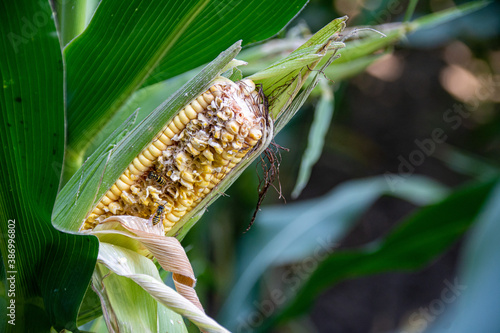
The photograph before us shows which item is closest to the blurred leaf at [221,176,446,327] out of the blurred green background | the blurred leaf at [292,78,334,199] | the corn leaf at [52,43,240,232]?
the blurred green background

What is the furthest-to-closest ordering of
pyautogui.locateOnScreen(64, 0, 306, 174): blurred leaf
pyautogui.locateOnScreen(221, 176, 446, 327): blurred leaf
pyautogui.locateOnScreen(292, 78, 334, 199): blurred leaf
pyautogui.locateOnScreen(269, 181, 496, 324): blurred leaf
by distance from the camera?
pyautogui.locateOnScreen(221, 176, 446, 327): blurred leaf
pyautogui.locateOnScreen(269, 181, 496, 324): blurred leaf
pyautogui.locateOnScreen(292, 78, 334, 199): blurred leaf
pyautogui.locateOnScreen(64, 0, 306, 174): blurred leaf

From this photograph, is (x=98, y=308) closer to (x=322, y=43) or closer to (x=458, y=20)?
(x=322, y=43)

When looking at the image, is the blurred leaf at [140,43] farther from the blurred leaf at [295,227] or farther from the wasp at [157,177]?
the blurred leaf at [295,227]

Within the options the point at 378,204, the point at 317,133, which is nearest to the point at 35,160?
the point at 317,133

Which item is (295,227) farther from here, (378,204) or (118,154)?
(378,204)

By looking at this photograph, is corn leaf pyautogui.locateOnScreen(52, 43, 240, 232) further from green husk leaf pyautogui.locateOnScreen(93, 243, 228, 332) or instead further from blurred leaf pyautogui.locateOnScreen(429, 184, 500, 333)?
blurred leaf pyautogui.locateOnScreen(429, 184, 500, 333)
